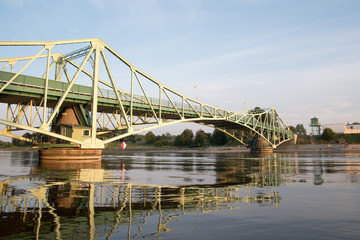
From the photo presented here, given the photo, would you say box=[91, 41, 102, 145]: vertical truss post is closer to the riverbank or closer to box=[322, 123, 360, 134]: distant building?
the riverbank

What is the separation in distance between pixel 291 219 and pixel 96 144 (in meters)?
33.5

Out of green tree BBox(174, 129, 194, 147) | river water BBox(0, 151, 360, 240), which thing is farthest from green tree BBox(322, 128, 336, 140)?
river water BBox(0, 151, 360, 240)

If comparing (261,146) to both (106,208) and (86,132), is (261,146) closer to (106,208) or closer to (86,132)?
(86,132)

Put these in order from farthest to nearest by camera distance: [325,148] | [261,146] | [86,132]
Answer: [325,148] < [261,146] < [86,132]

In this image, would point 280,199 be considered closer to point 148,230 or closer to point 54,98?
point 148,230

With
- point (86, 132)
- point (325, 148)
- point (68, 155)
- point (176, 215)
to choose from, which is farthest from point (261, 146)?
point (176, 215)

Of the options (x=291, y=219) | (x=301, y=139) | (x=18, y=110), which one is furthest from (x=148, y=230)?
A: (x=301, y=139)

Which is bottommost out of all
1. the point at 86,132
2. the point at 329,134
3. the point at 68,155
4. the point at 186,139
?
the point at 68,155

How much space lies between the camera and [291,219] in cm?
750

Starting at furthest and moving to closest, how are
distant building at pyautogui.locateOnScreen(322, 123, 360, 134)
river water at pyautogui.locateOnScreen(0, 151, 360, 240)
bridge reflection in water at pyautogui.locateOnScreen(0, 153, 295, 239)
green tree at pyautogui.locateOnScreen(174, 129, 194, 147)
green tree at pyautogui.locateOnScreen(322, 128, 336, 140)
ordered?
green tree at pyautogui.locateOnScreen(174, 129, 194, 147), distant building at pyautogui.locateOnScreen(322, 123, 360, 134), green tree at pyautogui.locateOnScreen(322, 128, 336, 140), bridge reflection in water at pyautogui.locateOnScreen(0, 153, 295, 239), river water at pyautogui.locateOnScreen(0, 151, 360, 240)

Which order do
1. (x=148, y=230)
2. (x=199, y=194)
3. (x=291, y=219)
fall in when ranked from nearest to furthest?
(x=148, y=230)
(x=291, y=219)
(x=199, y=194)

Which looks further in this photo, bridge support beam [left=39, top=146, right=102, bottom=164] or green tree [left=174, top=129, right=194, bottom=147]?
green tree [left=174, top=129, right=194, bottom=147]

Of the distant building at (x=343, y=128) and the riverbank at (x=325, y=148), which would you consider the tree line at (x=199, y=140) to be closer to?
the riverbank at (x=325, y=148)

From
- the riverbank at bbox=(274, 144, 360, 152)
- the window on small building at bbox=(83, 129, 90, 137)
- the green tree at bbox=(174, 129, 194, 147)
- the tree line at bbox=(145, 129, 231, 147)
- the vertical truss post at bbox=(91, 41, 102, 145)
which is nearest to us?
the vertical truss post at bbox=(91, 41, 102, 145)
